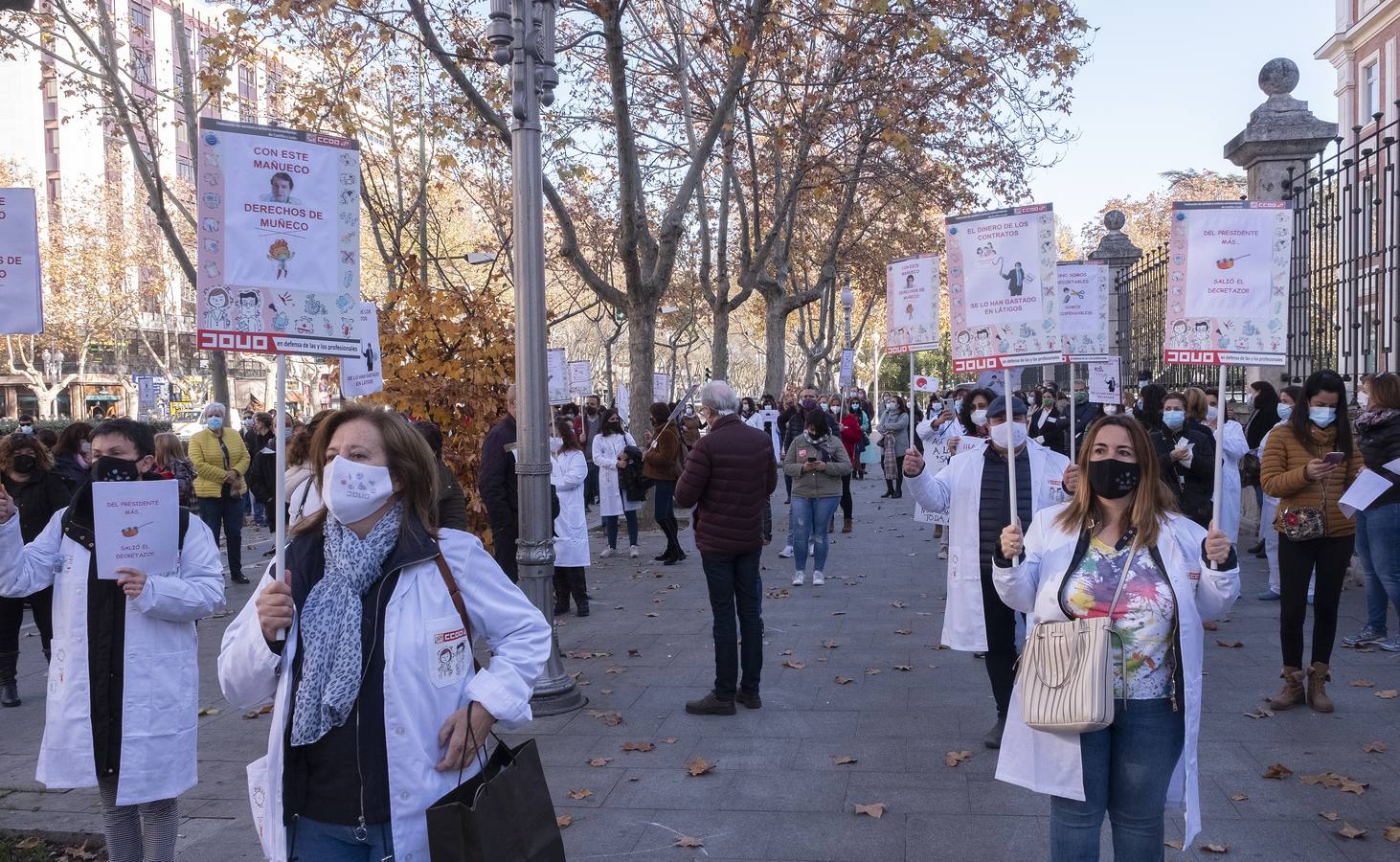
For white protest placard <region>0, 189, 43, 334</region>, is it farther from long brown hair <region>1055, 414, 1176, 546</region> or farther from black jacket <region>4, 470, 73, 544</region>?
long brown hair <region>1055, 414, 1176, 546</region>

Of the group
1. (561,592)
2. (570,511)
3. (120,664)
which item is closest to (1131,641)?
(120,664)

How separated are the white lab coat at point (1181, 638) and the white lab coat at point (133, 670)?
2.91 m

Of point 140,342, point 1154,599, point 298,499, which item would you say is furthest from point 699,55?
point 140,342

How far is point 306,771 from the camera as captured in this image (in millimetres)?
2918

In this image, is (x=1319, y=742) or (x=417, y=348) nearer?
(x=1319, y=742)

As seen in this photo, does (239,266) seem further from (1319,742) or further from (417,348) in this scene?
(417,348)

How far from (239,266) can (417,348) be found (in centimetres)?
640

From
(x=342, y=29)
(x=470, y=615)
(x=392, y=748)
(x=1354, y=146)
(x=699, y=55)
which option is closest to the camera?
(x=392, y=748)

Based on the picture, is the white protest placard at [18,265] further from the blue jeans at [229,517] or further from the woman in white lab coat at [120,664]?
the blue jeans at [229,517]

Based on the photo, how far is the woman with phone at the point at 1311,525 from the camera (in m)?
6.67

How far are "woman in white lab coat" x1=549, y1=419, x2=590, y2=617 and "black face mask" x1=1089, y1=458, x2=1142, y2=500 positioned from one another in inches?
277

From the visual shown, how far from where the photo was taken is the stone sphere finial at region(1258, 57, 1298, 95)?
12.0 meters

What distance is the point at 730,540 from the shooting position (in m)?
7.18

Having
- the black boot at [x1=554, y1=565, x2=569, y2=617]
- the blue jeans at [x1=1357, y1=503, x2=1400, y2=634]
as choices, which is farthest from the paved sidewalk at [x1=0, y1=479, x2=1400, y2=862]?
the black boot at [x1=554, y1=565, x2=569, y2=617]
